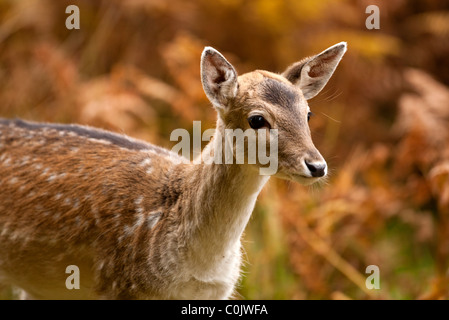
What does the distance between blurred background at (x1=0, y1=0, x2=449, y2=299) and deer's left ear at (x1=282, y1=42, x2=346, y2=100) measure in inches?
58.8

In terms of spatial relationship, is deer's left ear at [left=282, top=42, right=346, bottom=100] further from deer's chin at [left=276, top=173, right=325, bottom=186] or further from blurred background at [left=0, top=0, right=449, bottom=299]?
blurred background at [left=0, top=0, right=449, bottom=299]

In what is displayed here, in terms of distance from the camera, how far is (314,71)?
4.31m

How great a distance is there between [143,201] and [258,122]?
3.64ft

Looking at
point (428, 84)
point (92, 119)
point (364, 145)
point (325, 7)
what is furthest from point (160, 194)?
point (325, 7)

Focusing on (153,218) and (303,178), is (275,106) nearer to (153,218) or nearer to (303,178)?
(303,178)

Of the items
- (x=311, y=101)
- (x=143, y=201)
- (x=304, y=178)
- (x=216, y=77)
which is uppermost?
(x=311, y=101)

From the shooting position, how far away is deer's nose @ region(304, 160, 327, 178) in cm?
350

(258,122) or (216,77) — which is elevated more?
(216,77)

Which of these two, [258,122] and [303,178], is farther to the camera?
[258,122]

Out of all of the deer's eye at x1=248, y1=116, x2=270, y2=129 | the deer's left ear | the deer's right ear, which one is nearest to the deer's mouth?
the deer's eye at x1=248, y1=116, x2=270, y2=129

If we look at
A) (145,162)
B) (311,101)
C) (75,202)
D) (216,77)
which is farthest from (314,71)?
(311,101)

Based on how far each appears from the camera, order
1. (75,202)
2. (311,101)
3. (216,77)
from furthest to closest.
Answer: (311,101), (75,202), (216,77)

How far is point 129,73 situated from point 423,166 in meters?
3.83

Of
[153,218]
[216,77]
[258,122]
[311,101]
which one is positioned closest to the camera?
[258,122]
